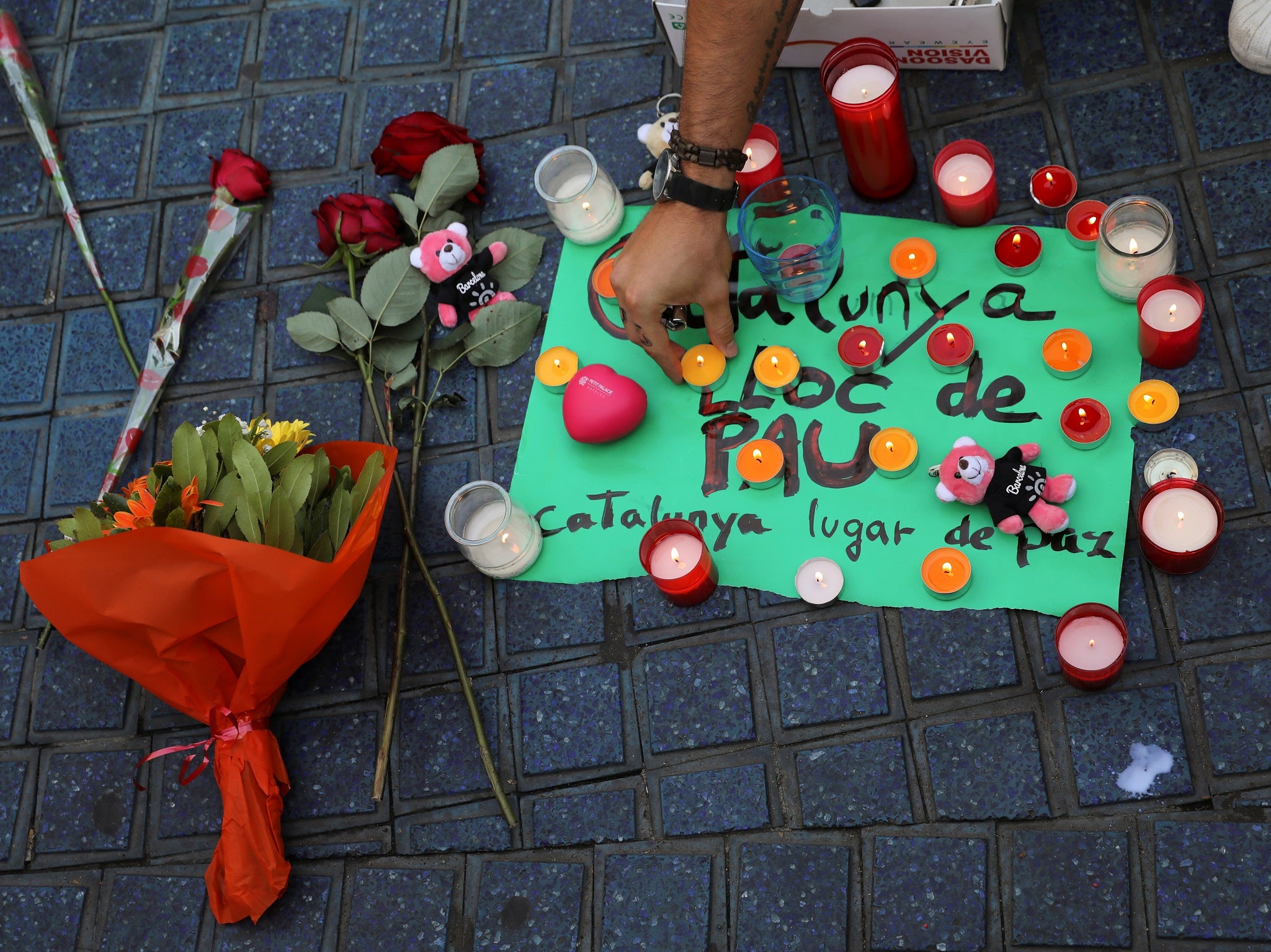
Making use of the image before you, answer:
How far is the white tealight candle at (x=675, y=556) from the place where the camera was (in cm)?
162

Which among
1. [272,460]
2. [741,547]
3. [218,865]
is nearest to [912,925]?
[741,547]

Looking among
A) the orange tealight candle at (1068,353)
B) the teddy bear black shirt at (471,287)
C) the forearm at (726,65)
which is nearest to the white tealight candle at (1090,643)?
the orange tealight candle at (1068,353)

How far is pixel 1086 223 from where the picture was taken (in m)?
1.69

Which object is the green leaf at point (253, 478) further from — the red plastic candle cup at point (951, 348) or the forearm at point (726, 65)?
the red plastic candle cup at point (951, 348)

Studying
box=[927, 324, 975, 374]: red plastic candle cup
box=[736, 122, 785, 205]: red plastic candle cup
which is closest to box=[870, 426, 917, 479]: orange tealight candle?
box=[927, 324, 975, 374]: red plastic candle cup

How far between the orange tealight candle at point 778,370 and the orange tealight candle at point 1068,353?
38 cm

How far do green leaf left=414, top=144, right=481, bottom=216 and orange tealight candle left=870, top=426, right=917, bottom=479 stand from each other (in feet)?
2.83

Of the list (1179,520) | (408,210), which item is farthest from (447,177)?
(1179,520)

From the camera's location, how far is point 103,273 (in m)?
2.12

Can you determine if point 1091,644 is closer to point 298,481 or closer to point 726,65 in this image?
point 726,65

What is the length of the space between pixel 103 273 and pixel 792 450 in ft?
4.65

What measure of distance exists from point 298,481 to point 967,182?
1150 millimetres

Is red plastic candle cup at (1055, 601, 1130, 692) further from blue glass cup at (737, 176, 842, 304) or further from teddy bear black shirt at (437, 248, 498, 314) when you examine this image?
teddy bear black shirt at (437, 248, 498, 314)

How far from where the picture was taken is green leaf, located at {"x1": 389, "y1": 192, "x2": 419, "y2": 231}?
191 centimetres
